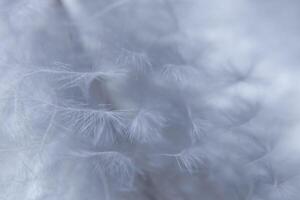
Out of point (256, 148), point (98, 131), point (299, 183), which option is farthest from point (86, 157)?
point (299, 183)

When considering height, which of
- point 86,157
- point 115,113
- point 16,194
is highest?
point 115,113

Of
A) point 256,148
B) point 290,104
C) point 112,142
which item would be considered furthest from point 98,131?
point 290,104

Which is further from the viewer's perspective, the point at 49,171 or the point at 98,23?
the point at 98,23

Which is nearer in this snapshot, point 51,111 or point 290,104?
point 51,111

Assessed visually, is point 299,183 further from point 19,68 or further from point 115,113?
point 19,68

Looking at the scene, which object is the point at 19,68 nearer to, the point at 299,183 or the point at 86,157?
the point at 86,157

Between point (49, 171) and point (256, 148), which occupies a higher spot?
point (256, 148)
